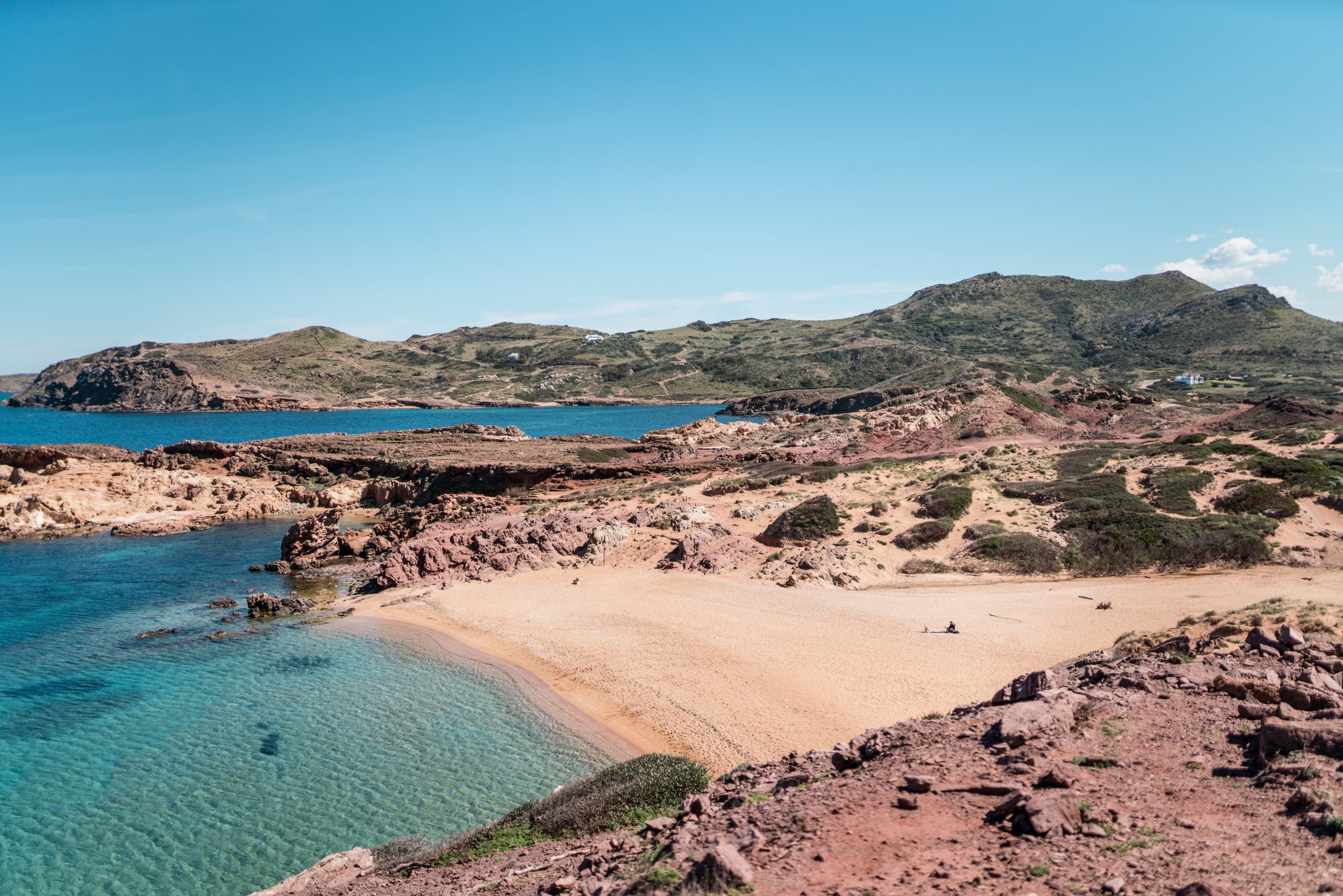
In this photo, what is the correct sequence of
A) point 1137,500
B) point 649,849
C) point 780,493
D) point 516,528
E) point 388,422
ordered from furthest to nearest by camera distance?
point 388,422 → point 780,493 → point 516,528 → point 1137,500 → point 649,849

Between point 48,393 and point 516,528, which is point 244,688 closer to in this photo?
point 516,528

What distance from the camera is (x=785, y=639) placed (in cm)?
1898

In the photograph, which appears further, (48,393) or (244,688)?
(48,393)

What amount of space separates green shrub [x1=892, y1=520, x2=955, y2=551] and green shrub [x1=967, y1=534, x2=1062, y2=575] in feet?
3.67

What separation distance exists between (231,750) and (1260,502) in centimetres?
2837

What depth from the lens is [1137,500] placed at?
2592cm

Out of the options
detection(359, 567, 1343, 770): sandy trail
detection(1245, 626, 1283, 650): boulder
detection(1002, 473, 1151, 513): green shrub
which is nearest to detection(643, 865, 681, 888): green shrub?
detection(359, 567, 1343, 770): sandy trail

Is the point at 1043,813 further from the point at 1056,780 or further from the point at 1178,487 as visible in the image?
the point at 1178,487

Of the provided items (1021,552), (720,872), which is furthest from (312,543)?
(720,872)

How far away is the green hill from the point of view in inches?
4658

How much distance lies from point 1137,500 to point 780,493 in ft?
41.3

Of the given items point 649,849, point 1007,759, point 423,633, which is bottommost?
point 423,633

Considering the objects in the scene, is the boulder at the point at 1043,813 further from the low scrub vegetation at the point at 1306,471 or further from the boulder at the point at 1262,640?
the low scrub vegetation at the point at 1306,471

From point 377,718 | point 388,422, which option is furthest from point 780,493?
point 388,422
